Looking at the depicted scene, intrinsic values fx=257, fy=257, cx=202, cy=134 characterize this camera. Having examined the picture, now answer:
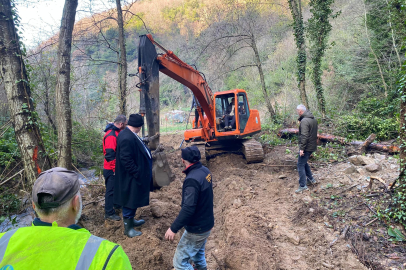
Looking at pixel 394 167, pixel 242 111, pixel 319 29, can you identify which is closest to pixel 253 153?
pixel 242 111

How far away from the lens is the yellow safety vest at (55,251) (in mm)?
1076

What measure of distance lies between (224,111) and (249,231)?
5.83 m

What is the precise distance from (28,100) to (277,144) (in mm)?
9247

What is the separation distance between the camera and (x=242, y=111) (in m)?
9.12

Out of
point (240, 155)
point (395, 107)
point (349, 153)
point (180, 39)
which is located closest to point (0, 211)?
point (240, 155)

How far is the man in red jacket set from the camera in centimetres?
421

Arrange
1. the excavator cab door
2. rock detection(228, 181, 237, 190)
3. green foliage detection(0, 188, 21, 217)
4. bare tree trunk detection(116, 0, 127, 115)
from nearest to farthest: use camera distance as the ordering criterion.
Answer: green foliage detection(0, 188, 21, 217)
rock detection(228, 181, 237, 190)
the excavator cab door
bare tree trunk detection(116, 0, 127, 115)

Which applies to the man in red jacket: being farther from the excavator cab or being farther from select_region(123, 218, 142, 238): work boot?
the excavator cab

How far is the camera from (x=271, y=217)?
4867 millimetres

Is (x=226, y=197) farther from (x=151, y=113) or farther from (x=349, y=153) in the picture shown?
(x=349, y=153)

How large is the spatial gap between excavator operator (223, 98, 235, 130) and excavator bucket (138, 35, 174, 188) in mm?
3924

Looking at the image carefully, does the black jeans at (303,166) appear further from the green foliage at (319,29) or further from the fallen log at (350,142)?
the green foliage at (319,29)

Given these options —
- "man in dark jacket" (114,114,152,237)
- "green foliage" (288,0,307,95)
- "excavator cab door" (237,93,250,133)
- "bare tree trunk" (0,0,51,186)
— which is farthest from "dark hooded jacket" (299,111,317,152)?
"green foliage" (288,0,307,95)

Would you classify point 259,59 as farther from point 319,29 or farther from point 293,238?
point 293,238
